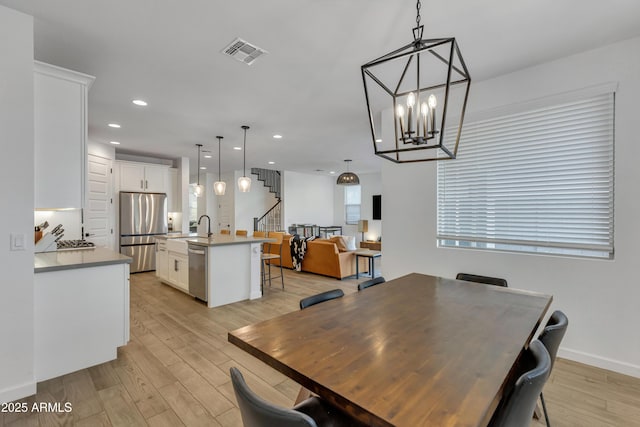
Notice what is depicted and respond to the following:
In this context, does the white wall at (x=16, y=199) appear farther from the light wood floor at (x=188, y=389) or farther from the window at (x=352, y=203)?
the window at (x=352, y=203)

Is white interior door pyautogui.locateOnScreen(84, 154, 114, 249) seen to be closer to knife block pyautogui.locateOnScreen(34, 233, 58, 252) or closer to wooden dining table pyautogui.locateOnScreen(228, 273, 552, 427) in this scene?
knife block pyautogui.locateOnScreen(34, 233, 58, 252)

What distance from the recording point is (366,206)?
10414mm

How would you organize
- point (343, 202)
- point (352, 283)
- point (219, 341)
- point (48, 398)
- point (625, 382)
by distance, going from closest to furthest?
point (48, 398), point (625, 382), point (219, 341), point (352, 283), point (343, 202)

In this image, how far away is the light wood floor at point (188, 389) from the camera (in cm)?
192

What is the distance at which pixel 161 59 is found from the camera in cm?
268

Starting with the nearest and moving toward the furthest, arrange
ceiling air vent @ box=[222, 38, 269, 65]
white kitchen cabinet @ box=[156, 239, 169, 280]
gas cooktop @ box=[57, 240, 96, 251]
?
1. ceiling air vent @ box=[222, 38, 269, 65]
2. gas cooktop @ box=[57, 240, 96, 251]
3. white kitchen cabinet @ box=[156, 239, 169, 280]

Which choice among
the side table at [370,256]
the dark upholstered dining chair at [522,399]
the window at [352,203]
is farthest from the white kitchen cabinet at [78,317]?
the window at [352,203]

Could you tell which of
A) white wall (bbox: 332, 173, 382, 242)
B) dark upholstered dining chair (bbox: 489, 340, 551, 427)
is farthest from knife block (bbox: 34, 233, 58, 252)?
white wall (bbox: 332, 173, 382, 242)

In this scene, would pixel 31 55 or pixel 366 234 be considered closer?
pixel 31 55

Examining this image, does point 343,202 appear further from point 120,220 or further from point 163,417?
point 163,417

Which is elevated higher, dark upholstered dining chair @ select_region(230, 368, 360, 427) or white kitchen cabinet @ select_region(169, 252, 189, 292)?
dark upholstered dining chair @ select_region(230, 368, 360, 427)

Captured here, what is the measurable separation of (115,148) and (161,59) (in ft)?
14.5

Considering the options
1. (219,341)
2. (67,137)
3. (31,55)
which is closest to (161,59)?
(31,55)

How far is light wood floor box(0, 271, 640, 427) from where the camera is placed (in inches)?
75.8
